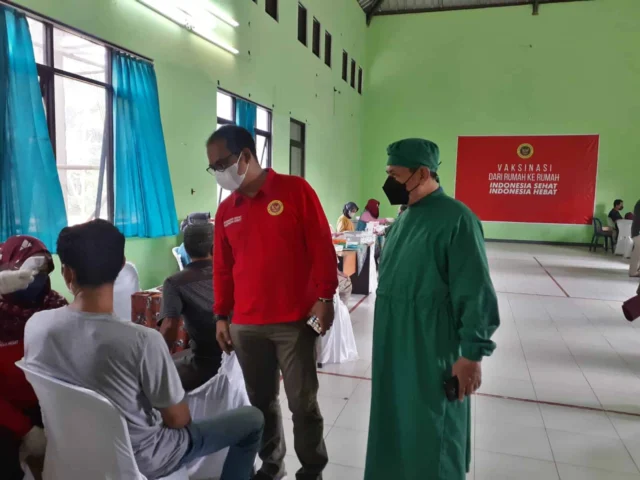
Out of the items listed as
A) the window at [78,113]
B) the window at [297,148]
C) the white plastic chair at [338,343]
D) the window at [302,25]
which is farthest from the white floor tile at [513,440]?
the window at [302,25]

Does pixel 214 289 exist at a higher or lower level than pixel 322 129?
lower

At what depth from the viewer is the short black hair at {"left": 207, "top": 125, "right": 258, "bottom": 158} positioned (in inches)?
71.1

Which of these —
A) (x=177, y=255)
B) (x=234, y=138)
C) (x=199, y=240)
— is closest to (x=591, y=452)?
(x=199, y=240)

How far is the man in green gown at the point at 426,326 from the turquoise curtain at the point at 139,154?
3.06 metres

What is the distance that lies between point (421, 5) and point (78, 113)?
35.6 ft

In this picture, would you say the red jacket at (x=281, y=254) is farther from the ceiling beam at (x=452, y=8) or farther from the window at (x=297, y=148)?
the ceiling beam at (x=452, y=8)

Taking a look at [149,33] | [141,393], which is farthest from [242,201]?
[149,33]

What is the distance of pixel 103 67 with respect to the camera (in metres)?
4.02

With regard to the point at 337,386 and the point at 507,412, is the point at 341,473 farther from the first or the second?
the point at 507,412

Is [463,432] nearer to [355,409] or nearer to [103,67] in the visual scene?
[355,409]

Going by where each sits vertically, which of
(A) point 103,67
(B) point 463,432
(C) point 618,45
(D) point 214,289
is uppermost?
(C) point 618,45

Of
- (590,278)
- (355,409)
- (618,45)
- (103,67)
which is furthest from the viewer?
(618,45)

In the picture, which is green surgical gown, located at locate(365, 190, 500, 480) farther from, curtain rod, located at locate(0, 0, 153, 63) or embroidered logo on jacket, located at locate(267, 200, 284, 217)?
curtain rod, located at locate(0, 0, 153, 63)

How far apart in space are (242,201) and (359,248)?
3393 millimetres
